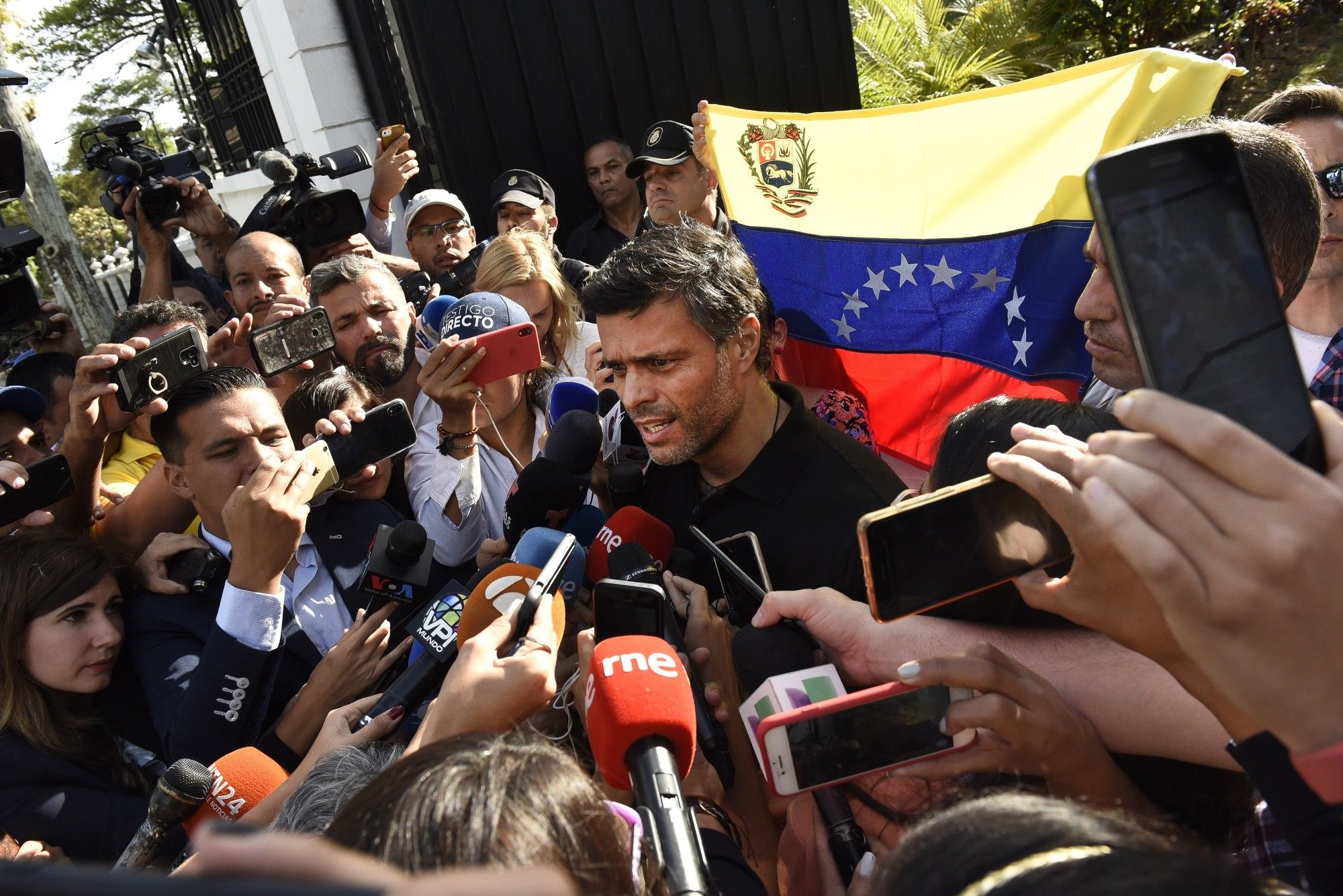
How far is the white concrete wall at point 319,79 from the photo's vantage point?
20.1 ft

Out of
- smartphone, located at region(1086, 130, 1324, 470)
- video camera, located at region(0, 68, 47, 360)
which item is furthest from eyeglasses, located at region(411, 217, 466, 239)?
smartphone, located at region(1086, 130, 1324, 470)

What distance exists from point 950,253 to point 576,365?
4.98 feet

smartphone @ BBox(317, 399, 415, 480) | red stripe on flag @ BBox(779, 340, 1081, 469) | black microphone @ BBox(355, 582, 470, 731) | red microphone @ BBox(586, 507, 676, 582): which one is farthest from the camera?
red stripe on flag @ BBox(779, 340, 1081, 469)

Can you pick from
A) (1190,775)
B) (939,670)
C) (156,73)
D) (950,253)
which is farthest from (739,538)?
(156,73)

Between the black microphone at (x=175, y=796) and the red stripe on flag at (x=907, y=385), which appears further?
the red stripe on flag at (x=907, y=385)

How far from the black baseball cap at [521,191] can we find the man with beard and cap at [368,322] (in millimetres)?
1647

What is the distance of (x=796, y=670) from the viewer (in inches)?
66.7

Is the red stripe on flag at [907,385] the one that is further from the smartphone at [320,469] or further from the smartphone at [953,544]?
the smartphone at [953,544]

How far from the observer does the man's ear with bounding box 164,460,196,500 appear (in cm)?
276

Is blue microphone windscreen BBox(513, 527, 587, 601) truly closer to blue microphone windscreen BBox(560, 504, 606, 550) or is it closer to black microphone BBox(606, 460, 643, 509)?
blue microphone windscreen BBox(560, 504, 606, 550)

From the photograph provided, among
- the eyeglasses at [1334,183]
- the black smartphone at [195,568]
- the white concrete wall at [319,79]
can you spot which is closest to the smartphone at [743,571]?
the black smartphone at [195,568]

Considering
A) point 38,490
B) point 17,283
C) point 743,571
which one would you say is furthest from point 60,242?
point 743,571

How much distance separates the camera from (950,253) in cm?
339

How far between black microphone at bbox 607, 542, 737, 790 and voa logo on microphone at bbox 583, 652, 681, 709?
106 mm
